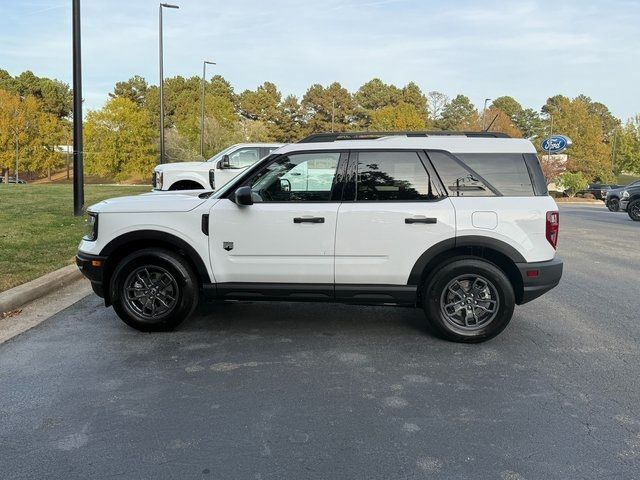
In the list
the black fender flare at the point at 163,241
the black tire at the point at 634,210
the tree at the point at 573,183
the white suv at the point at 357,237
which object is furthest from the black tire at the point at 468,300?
the tree at the point at 573,183

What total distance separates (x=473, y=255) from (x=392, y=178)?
104 cm

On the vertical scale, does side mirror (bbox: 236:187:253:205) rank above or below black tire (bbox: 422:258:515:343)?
above

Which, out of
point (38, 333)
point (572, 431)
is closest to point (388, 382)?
point (572, 431)

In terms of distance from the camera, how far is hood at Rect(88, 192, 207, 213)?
16.9 feet

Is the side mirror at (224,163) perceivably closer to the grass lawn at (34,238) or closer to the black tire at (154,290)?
the grass lawn at (34,238)

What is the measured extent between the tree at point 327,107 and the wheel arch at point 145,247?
7721 cm

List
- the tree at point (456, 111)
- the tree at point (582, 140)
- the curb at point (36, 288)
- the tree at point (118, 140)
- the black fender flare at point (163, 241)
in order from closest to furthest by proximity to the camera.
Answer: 1. the black fender flare at point (163, 241)
2. the curb at point (36, 288)
3. the tree at point (118, 140)
4. the tree at point (582, 140)
5. the tree at point (456, 111)

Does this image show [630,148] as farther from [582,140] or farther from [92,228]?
[92,228]

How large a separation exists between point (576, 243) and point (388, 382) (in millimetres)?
9536

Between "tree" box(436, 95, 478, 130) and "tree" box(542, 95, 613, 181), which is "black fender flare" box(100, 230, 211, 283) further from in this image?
"tree" box(436, 95, 478, 130)

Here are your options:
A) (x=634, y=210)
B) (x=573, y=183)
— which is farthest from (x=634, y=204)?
(x=573, y=183)

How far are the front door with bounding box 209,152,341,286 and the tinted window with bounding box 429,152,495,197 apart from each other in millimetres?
A: 976

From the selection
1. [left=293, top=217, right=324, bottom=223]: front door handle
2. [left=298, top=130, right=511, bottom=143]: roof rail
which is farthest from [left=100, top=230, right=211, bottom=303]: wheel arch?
[left=298, top=130, right=511, bottom=143]: roof rail

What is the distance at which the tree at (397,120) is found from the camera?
232ft
